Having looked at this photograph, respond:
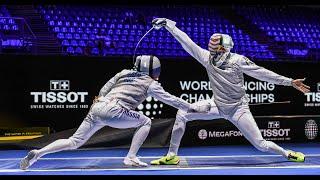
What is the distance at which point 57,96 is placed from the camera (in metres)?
7.33

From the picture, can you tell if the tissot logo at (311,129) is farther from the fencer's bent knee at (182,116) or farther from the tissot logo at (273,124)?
the fencer's bent knee at (182,116)

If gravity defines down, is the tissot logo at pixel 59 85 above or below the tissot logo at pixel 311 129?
above

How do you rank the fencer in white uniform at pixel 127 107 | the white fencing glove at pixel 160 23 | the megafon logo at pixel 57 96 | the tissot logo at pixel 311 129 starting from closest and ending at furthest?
1. the fencer in white uniform at pixel 127 107
2. the white fencing glove at pixel 160 23
3. the megafon logo at pixel 57 96
4. the tissot logo at pixel 311 129

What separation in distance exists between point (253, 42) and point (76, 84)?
3.19 metres

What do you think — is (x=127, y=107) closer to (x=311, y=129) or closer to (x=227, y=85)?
(x=227, y=85)

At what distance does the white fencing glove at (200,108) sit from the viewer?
4.72 meters

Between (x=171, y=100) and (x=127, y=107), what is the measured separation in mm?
475

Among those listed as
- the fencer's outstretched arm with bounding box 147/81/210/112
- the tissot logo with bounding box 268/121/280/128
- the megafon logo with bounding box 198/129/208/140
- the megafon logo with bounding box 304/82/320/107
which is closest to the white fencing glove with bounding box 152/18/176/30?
the fencer's outstretched arm with bounding box 147/81/210/112

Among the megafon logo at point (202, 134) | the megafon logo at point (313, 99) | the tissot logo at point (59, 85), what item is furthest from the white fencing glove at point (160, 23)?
the megafon logo at point (313, 99)

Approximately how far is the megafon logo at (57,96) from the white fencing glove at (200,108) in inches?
121

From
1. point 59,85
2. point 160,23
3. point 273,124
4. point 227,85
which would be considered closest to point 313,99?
point 273,124

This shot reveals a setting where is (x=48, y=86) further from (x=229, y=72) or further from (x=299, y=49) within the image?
(x=299, y=49)

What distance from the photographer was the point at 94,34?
305 inches

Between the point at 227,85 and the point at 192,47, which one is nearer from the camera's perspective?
the point at 227,85
